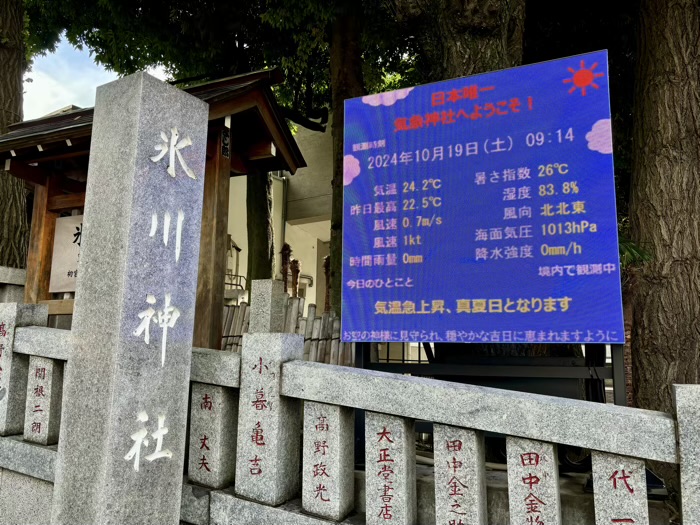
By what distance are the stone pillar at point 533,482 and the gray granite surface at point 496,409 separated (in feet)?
0.30

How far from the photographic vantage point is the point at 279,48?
430 inches

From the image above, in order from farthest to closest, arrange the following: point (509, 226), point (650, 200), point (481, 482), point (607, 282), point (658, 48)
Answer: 1. point (658, 48)
2. point (650, 200)
3. point (509, 226)
4. point (607, 282)
5. point (481, 482)

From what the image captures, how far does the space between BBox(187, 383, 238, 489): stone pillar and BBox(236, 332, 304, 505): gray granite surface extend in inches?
7.0

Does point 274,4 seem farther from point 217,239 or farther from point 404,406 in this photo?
point 404,406

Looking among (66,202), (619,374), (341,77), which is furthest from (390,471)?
(341,77)

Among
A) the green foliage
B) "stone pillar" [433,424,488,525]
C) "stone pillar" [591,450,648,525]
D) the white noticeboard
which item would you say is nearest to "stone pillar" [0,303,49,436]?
the white noticeboard

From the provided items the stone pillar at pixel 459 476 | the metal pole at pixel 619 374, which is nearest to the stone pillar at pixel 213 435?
the stone pillar at pixel 459 476

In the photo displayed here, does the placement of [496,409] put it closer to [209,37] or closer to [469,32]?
[469,32]

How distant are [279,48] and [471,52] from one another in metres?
6.46

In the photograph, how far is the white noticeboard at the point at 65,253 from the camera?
6.14m

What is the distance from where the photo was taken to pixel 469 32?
18.3ft

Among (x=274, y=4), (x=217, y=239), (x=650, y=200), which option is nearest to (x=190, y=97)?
(x=217, y=239)

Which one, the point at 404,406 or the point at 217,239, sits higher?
the point at 217,239

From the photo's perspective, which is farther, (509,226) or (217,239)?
(217,239)
